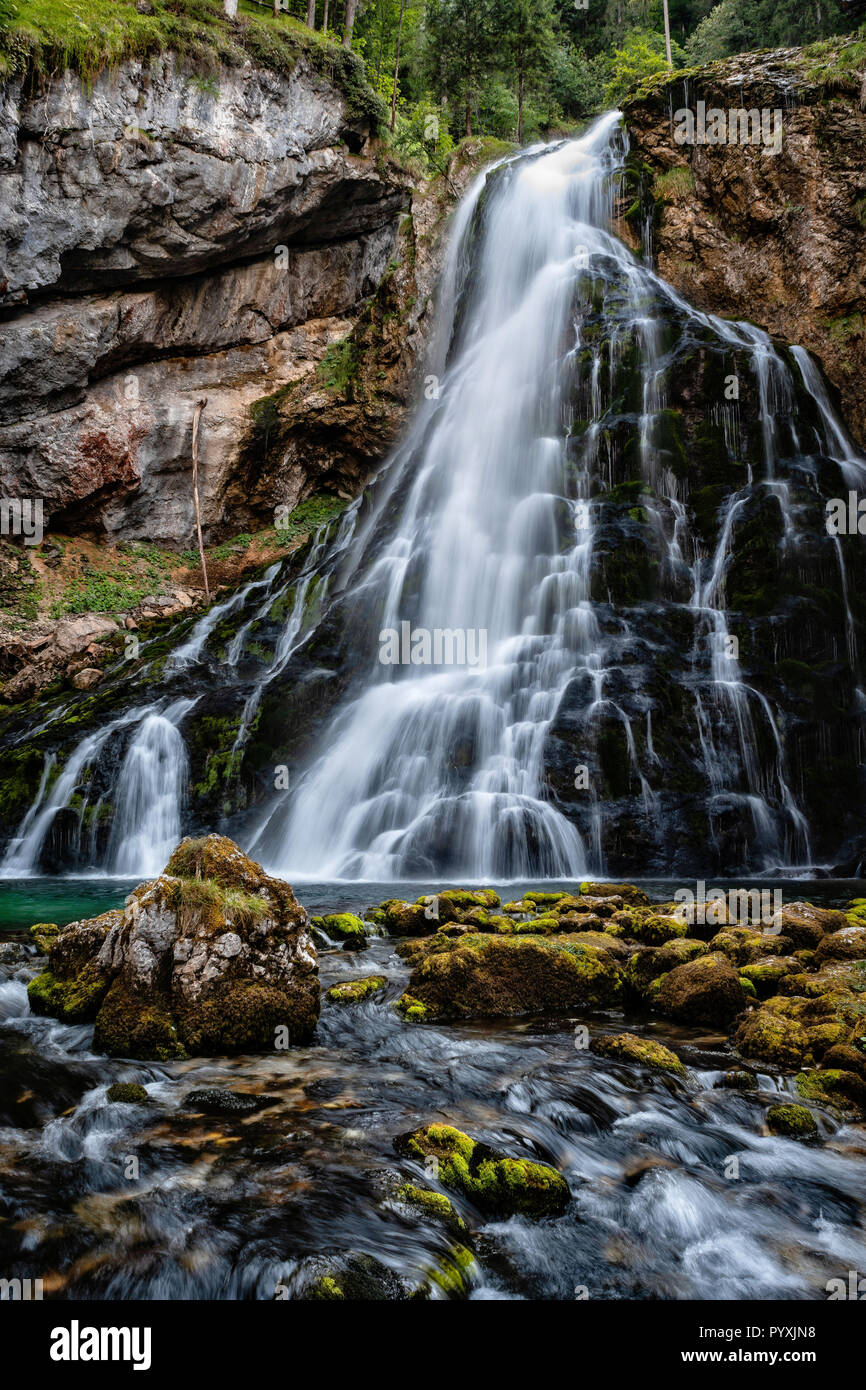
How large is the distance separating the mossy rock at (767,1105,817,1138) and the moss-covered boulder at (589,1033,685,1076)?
0.70 meters

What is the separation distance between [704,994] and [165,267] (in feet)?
82.4

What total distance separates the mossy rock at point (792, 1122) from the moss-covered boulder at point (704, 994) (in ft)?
5.11

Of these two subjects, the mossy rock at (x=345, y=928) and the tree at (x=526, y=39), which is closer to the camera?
the mossy rock at (x=345, y=928)

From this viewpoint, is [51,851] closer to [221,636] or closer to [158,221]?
[221,636]

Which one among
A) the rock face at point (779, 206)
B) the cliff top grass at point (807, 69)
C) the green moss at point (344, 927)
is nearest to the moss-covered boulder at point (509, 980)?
the green moss at point (344, 927)

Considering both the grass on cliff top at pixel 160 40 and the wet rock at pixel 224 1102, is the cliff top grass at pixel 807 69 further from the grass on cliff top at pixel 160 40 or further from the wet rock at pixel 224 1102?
the wet rock at pixel 224 1102

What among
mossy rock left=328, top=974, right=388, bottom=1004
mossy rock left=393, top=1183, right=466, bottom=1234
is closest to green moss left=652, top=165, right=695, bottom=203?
mossy rock left=328, top=974, right=388, bottom=1004

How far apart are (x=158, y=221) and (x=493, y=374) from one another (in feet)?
32.8

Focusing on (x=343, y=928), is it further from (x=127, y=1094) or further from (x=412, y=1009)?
(x=127, y=1094)

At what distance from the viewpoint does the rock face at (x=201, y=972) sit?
5.36m

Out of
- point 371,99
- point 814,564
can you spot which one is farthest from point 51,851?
point 371,99

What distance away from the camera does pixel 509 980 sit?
21.6ft

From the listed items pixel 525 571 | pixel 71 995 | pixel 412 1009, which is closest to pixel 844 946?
pixel 412 1009
